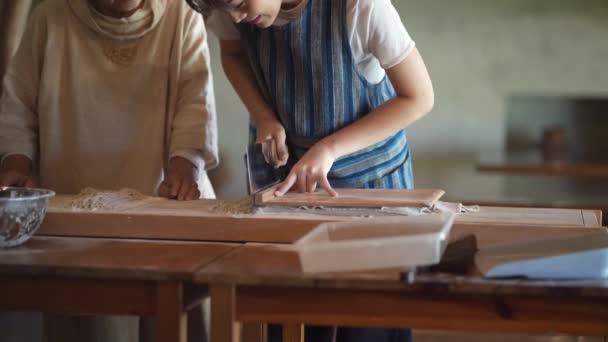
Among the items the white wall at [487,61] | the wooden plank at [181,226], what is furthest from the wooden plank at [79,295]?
the white wall at [487,61]

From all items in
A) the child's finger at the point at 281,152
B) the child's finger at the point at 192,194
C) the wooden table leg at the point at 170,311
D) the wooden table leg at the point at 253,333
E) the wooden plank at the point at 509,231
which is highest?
the child's finger at the point at 281,152

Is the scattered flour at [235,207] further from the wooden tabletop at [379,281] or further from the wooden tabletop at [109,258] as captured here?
the wooden tabletop at [379,281]

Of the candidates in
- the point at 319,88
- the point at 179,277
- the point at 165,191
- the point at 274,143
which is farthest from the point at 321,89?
the point at 179,277

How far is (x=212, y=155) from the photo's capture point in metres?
1.70

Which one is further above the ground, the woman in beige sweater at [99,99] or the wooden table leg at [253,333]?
the woman in beige sweater at [99,99]

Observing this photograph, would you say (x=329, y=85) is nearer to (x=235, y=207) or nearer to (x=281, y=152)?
(x=281, y=152)

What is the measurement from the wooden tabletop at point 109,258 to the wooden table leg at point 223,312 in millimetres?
44

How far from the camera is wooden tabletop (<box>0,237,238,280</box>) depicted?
978 mm

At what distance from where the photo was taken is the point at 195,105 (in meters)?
1.68

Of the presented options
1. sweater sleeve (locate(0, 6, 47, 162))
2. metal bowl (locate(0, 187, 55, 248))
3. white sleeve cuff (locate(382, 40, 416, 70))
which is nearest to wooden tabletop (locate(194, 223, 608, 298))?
metal bowl (locate(0, 187, 55, 248))

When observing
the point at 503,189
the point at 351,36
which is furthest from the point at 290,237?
the point at 503,189

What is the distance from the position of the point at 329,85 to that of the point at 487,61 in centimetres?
329

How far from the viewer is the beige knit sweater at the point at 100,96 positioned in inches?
66.9

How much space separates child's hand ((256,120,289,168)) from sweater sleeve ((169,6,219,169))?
28cm
